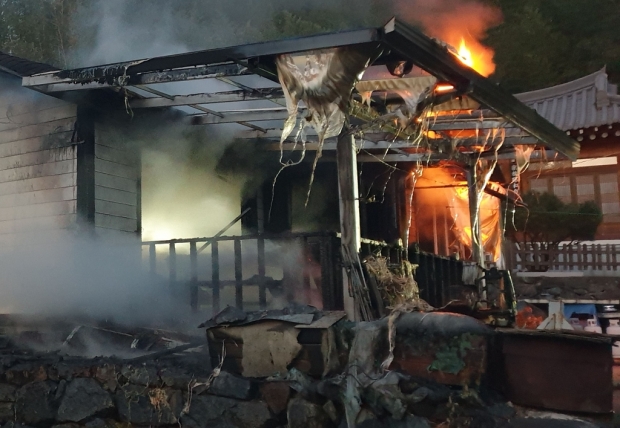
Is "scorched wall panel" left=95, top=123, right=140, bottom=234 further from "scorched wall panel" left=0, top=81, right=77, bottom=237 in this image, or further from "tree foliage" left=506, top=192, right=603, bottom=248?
"tree foliage" left=506, top=192, right=603, bottom=248

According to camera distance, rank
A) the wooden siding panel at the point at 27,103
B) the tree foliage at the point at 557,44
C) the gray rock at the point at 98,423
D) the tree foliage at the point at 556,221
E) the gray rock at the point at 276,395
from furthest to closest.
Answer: the tree foliage at the point at 557,44, the tree foliage at the point at 556,221, the wooden siding panel at the point at 27,103, the gray rock at the point at 98,423, the gray rock at the point at 276,395

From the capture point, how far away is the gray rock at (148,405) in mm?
7105

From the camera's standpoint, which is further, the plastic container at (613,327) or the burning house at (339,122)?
Answer: the plastic container at (613,327)

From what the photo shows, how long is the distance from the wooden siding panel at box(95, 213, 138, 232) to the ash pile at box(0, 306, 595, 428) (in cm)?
272

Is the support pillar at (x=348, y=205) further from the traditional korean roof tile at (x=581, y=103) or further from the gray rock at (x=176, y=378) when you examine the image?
the traditional korean roof tile at (x=581, y=103)

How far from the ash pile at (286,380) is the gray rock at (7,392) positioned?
0.01 m

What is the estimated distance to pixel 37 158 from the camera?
10633 millimetres

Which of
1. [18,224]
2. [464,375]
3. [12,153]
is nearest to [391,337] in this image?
[464,375]

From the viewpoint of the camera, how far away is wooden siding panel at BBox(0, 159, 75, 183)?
10180 millimetres

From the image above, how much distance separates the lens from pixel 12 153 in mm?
10992

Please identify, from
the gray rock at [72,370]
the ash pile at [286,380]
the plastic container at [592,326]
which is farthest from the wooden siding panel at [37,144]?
the plastic container at [592,326]

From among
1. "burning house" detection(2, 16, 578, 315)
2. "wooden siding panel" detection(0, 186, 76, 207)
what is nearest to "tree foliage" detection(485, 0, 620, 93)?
"burning house" detection(2, 16, 578, 315)

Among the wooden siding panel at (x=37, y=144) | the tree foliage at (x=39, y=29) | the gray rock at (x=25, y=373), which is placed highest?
the tree foliage at (x=39, y=29)

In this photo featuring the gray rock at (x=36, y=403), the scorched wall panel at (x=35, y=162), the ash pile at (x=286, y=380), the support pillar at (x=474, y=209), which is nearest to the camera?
the ash pile at (x=286, y=380)
